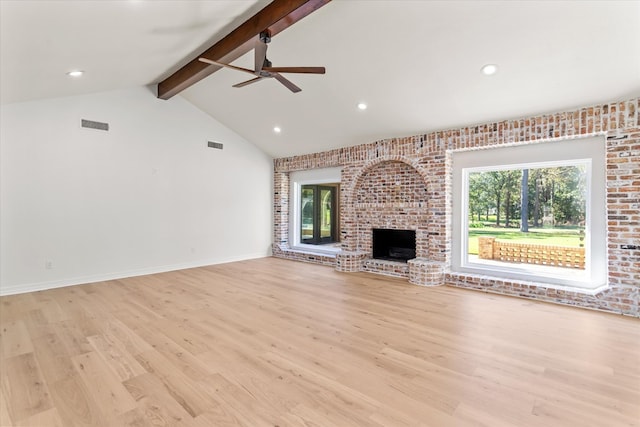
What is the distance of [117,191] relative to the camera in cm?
553

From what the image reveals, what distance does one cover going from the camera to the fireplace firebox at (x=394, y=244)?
19.6 feet

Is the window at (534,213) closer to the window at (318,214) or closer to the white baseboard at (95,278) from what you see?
the window at (318,214)

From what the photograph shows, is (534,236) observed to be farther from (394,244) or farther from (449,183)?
(394,244)

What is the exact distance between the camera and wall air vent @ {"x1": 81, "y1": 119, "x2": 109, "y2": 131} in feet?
17.0

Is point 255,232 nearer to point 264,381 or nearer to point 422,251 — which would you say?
point 422,251

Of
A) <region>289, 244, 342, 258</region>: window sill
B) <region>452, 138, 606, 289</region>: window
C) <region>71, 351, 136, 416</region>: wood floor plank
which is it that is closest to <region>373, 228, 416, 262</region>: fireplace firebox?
<region>452, 138, 606, 289</region>: window

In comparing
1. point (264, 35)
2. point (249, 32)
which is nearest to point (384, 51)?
point (264, 35)

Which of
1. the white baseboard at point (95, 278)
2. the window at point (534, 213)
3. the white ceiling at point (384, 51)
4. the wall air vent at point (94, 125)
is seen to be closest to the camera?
the white ceiling at point (384, 51)

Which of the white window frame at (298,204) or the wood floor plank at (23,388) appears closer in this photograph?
the wood floor plank at (23,388)

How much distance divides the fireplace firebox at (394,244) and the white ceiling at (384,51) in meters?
1.97

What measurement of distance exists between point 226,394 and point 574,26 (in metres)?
4.25

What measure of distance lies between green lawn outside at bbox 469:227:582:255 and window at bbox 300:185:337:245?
13.5 feet

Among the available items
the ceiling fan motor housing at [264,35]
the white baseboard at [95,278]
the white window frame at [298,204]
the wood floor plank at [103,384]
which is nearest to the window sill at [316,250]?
the white window frame at [298,204]

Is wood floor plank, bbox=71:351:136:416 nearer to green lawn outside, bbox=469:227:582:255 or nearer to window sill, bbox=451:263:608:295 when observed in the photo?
window sill, bbox=451:263:608:295
